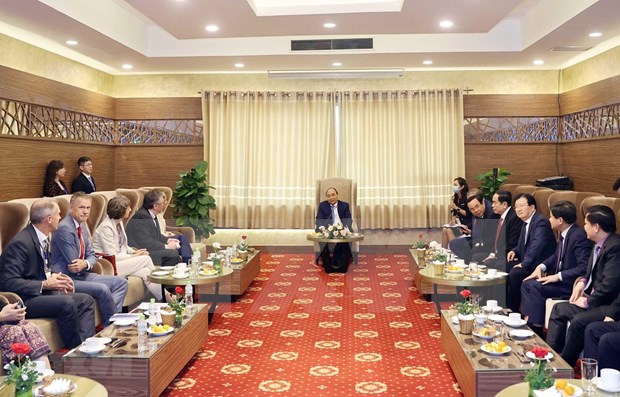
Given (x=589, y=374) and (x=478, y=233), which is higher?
(x=478, y=233)

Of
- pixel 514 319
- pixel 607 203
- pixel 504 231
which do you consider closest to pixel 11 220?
pixel 514 319

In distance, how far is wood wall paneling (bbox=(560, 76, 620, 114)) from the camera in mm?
8703

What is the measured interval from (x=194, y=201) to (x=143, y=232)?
3.10 meters

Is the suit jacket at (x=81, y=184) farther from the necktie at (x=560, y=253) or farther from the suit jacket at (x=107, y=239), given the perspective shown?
the necktie at (x=560, y=253)

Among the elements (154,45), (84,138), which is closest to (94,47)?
(154,45)

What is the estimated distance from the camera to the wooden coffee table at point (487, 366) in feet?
11.3

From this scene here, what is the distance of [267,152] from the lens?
11188mm

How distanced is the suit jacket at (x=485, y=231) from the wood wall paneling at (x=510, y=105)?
11.3ft

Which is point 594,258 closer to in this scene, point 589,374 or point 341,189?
point 589,374

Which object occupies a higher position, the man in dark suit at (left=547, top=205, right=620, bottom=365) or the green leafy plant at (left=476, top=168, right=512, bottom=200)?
the green leafy plant at (left=476, top=168, right=512, bottom=200)

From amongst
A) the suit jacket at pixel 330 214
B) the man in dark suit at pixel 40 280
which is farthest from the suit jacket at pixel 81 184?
the man in dark suit at pixel 40 280

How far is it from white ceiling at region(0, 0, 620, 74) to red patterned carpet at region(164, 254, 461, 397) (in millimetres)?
3485

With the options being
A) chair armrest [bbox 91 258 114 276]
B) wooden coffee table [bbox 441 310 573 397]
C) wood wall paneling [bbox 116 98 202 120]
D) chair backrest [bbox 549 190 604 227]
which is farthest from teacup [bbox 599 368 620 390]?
wood wall paneling [bbox 116 98 202 120]

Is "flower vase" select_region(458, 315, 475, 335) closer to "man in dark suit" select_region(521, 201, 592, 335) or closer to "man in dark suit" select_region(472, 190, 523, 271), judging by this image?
"man in dark suit" select_region(521, 201, 592, 335)
